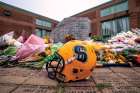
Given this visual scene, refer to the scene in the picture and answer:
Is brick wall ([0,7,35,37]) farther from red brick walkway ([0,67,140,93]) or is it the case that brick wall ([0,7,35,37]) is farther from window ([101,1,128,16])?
red brick walkway ([0,67,140,93])

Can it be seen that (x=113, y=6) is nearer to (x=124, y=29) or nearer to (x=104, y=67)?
(x=124, y=29)

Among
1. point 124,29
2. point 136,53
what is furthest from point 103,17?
point 136,53

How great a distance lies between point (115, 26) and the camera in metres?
24.5

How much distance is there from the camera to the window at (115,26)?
74.7 feet

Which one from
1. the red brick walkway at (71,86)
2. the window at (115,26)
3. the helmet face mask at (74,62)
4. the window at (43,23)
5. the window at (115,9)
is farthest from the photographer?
the window at (43,23)

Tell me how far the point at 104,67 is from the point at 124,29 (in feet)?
61.4

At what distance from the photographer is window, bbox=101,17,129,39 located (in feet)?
74.7

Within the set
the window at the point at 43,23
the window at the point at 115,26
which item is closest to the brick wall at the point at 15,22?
the window at the point at 43,23

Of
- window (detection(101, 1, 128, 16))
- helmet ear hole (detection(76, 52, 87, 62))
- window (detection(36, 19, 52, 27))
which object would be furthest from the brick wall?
helmet ear hole (detection(76, 52, 87, 62))

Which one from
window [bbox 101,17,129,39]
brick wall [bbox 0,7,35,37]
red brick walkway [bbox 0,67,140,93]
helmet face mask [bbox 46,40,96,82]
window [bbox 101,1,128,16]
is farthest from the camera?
brick wall [bbox 0,7,35,37]

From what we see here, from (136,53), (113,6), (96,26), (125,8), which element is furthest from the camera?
(96,26)

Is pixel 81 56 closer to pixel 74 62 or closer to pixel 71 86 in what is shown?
pixel 74 62

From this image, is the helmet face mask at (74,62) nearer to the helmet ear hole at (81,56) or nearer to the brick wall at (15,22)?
the helmet ear hole at (81,56)

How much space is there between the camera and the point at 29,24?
32.0 m
